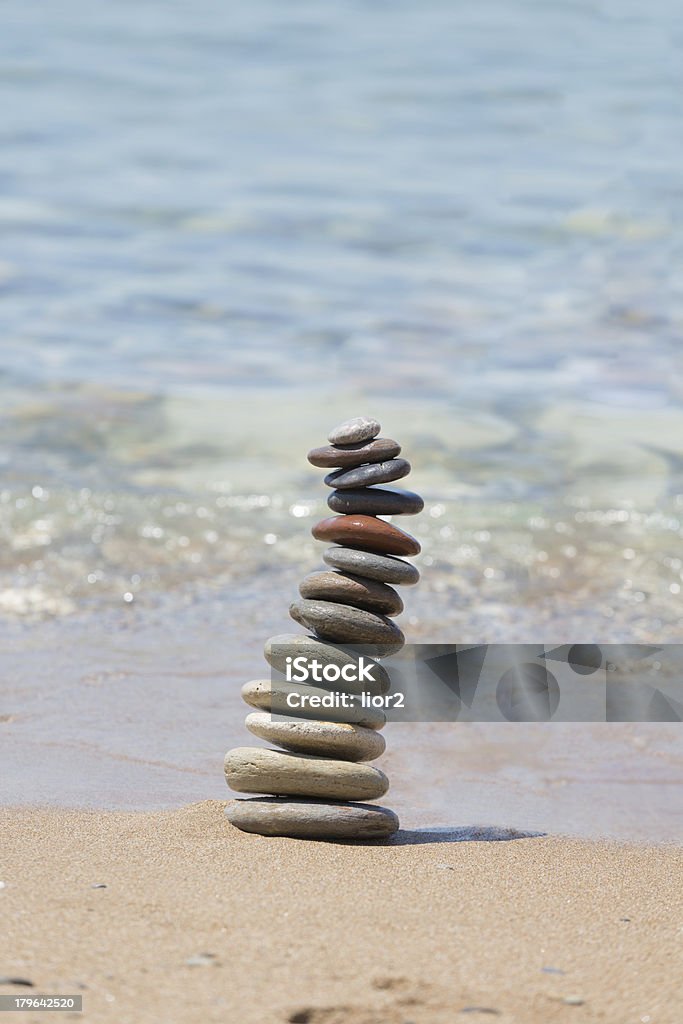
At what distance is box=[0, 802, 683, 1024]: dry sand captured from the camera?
229 centimetres

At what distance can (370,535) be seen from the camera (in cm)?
333

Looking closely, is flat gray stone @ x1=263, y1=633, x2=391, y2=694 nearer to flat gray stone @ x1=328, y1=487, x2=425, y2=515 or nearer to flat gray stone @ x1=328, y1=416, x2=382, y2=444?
flat gray stone @ x1=328, y1=487, x2=425, y2=515

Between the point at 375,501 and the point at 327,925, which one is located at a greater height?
the point at 375,501

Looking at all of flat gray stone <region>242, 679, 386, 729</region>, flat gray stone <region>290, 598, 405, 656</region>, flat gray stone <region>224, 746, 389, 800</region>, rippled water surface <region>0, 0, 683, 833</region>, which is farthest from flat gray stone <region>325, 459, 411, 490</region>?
rippled water surface <region>0, 0, 683, 833</region>

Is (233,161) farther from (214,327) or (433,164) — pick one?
(214,327)

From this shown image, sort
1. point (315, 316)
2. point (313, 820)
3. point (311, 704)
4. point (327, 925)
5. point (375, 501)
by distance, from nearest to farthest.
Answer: point (327, 925) → point (313, 820) → point (311, 704) → point (375, 501) → point (315, 316)

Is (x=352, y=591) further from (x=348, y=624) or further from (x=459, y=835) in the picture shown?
(x=459, y=835)

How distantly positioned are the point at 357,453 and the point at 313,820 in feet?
2.92

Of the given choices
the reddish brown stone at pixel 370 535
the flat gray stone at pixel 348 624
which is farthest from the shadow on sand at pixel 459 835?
the reddish brown stone at pixel 370 535

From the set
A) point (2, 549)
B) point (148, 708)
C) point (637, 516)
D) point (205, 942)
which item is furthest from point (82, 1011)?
point (637, 516)

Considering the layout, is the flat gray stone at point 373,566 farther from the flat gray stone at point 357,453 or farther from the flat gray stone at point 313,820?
the flat gray stone at point 313,820

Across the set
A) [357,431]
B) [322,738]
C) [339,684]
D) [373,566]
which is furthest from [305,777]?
[357,431]

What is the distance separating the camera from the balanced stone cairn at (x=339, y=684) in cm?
318

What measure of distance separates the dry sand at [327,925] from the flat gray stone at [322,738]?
230 mm
